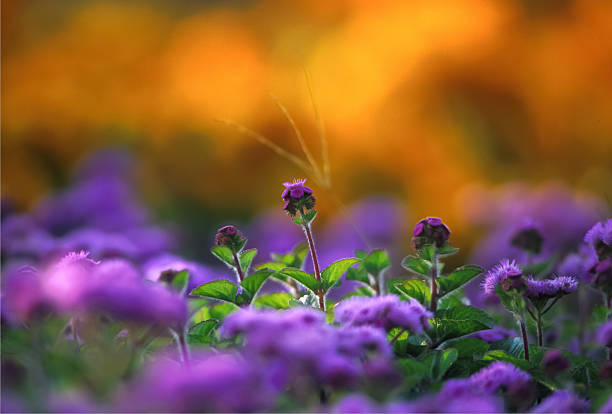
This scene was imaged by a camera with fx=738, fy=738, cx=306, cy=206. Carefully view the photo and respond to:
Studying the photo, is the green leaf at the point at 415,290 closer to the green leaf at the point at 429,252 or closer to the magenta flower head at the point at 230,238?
the green leaf at the point at 429,252

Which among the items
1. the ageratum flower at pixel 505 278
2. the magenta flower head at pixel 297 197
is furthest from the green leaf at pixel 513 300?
the magenta flower head at pixel 297 197

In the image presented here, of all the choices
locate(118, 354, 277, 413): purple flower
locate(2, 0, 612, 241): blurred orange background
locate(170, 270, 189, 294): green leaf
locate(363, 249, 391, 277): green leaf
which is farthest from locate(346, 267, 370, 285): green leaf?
locate(2, 0, 612, 241): blurred orange background

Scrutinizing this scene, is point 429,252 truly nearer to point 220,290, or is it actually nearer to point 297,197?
point 297,197

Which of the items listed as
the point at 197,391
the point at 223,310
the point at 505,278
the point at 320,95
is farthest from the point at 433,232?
the point at 320,95

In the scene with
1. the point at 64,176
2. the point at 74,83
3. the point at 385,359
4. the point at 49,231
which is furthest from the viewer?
the point at 74,83

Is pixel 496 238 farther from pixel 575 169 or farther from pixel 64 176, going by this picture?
pixel 64 176

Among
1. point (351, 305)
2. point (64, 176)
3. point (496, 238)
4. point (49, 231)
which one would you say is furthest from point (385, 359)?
point (64, 176)
